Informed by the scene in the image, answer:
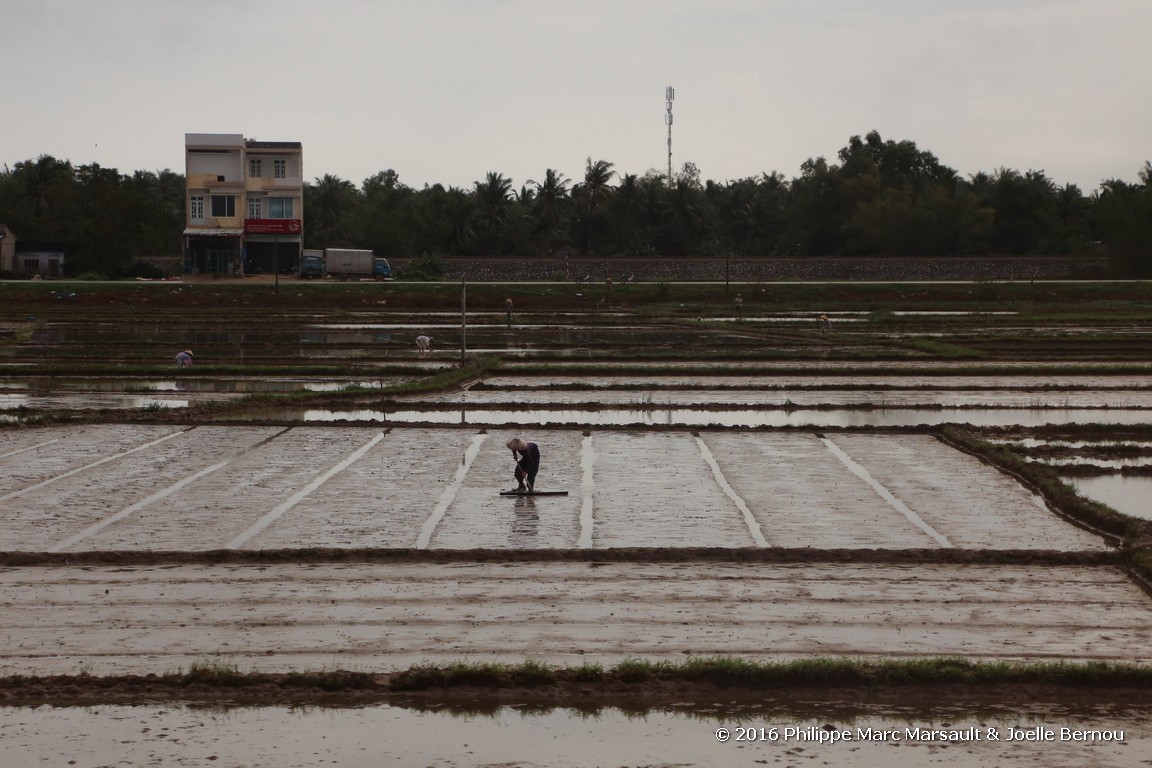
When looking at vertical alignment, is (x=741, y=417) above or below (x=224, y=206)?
below

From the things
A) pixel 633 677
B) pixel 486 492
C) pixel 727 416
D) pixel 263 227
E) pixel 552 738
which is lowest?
pixel 552 738

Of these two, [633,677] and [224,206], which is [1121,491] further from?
[224,206]

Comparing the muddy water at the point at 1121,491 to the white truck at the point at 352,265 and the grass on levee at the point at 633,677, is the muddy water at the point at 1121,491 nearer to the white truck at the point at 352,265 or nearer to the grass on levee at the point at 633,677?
the grass on levee at the point at 633,677

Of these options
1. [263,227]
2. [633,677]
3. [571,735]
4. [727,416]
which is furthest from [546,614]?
[263,227]

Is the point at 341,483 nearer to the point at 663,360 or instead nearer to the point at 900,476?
the point at 900,476

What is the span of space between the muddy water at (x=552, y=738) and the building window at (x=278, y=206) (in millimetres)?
64317

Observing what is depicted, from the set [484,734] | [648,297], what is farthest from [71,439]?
[648,297]

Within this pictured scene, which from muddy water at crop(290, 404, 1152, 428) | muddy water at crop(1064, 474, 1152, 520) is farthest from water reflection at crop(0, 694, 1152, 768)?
muddy water at crop(290, 404, 1152, 428)

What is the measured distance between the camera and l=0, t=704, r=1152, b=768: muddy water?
8.63 meters

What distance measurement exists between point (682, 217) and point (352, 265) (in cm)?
2433

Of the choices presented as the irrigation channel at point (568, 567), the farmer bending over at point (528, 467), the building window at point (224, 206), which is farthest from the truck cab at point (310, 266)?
the farmer bending over at point (528, 467)

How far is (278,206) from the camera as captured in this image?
7169cm

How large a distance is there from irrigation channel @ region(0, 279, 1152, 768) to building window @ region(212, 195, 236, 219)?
4132cm

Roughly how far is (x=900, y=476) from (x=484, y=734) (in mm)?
A: 10833
